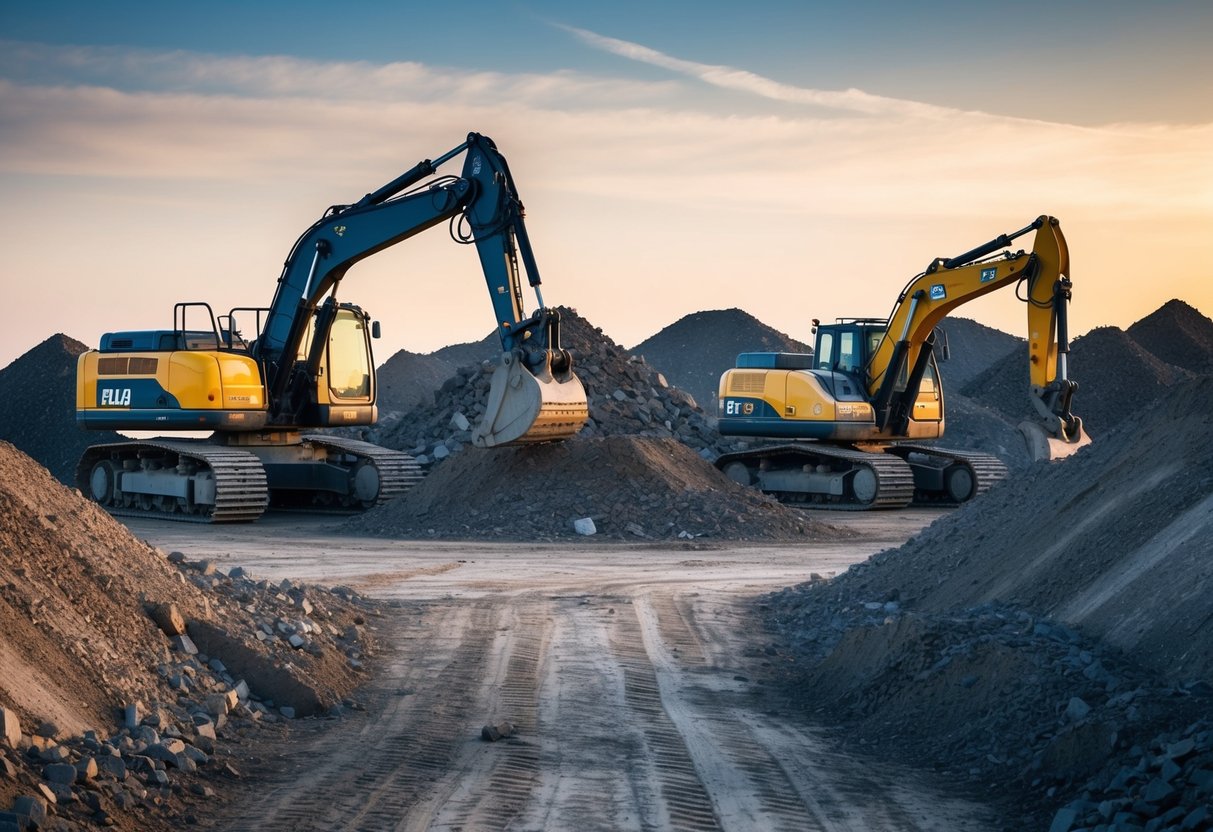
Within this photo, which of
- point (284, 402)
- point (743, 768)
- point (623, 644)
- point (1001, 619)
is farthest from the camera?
point (284, 402)

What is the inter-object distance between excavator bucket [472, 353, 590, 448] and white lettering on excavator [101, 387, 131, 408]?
608cm

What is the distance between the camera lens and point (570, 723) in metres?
8.52

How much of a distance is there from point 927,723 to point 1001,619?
132 cm

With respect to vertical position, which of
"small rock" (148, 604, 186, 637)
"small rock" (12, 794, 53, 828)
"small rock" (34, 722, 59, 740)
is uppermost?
"small rock" (148, 604, 186, 637)

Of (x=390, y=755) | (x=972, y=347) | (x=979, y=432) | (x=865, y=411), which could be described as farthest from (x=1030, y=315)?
(x=972, y=347)

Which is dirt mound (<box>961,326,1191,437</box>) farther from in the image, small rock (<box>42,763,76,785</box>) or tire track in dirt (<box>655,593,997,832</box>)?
small rock (<box>42,763,76,785</box>)

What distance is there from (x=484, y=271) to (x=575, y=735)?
12782 millimetres

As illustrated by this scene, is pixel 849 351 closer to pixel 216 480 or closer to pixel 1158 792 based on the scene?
pixel 216 480

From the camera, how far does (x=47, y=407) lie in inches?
1452

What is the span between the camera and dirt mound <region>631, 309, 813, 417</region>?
59.5m

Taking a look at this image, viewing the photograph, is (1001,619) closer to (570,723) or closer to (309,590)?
(570,723)

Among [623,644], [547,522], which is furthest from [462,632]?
[547,522]

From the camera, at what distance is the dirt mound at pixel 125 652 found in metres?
6.92

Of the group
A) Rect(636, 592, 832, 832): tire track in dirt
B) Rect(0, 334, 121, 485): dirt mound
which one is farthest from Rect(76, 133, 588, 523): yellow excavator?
Rect(0, 334, 121, 485): dirt mound
